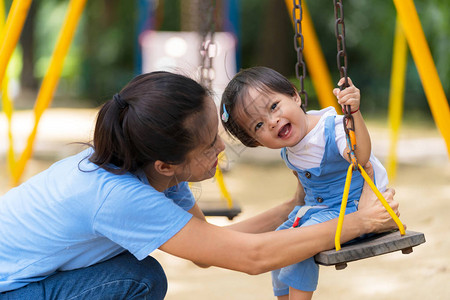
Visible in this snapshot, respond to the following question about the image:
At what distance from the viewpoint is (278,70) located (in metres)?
12.0

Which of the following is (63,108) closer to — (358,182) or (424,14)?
(424,14)

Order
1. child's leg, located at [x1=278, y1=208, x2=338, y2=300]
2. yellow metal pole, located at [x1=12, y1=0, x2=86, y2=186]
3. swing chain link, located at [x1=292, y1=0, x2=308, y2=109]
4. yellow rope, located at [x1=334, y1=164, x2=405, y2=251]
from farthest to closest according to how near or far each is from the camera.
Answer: yellow metal pole, located at [x1=12, y1=0, x2=86, y2=186]
swing chain link, located at [x1=292, y1=0, x2=308, y2=109]
child's leg, located at [x1=278, y1=208, x2=338, y2=300]
yellow rope, located at [x1=334, y1=164, x2=405, y2=251]

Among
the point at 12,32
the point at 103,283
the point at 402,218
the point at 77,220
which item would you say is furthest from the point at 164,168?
the point at 402,218

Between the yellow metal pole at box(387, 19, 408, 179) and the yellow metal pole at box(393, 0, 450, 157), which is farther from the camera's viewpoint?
the yellow metal pole at box(387, 19, 408, 179)

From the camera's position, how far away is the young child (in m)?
1.95

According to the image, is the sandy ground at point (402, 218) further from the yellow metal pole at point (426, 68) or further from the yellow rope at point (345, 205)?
the yellow metal pole at point (426, 68)

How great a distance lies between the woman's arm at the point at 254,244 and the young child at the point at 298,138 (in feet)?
0.63

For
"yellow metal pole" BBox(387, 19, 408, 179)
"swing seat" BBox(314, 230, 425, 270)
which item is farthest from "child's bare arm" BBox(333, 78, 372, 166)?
"yellow metal pole" BBox(387, 19, 408, 179)

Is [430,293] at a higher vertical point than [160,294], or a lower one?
lower

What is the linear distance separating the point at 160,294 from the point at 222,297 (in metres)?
1.14

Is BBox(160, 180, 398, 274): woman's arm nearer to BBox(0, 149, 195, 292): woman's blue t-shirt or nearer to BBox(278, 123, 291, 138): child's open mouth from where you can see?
BBox(0, 149, 195, 292): woman's blue t-shirt

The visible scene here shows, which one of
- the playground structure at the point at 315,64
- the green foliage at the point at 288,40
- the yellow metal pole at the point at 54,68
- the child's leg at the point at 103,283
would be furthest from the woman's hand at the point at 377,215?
the green foliage at the point at 288,40

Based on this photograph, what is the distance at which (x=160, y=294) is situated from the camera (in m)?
1.93

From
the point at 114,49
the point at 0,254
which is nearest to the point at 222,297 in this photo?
the point at 0,254
